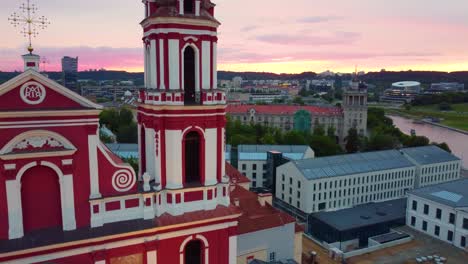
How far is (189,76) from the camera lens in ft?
52.2

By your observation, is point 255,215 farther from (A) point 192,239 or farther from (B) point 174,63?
(B) point 174,63

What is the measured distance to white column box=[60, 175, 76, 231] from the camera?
1380 centimetres

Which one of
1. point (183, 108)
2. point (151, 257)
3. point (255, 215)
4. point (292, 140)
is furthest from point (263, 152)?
point (151, 257)

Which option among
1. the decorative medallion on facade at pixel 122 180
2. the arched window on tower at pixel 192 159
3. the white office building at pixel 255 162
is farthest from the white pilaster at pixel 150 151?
the white office building at pixel 255 162

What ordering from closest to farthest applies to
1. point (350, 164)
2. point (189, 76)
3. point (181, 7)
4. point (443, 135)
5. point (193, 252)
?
point (181, 7) < point (189, 76) < point (193, 252) < point (350, 164) < point (443, 135)

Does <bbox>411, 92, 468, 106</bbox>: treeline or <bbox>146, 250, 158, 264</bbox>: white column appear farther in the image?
<bbox>411, 92, 468, 106</bbox>: treeline

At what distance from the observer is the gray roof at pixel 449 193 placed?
36000 mm

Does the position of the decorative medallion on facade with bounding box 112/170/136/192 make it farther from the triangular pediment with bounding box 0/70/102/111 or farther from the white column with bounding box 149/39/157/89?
the white column with bounding box 149/39/157/89

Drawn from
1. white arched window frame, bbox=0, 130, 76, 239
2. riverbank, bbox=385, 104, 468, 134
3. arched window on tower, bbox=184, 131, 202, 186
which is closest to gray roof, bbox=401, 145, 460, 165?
arched window on tower, bbox=184, 131, 202, 186

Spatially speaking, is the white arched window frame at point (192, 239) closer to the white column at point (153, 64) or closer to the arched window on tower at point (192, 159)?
the arched window on tower at point (192, 159)

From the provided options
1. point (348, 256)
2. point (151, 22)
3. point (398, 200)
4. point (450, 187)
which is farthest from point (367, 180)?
point (151, 22)

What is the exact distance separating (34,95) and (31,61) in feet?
4.88

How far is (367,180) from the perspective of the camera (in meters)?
46.8

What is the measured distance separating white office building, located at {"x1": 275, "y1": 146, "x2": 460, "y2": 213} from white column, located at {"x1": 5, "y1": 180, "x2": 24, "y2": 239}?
111 ft
